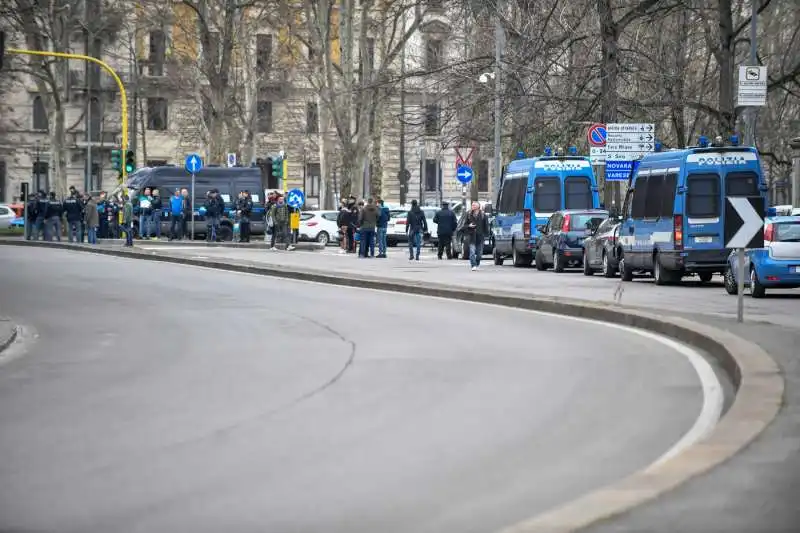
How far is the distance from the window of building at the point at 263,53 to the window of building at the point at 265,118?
29.6 ft

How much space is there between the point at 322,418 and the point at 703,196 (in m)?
22.3

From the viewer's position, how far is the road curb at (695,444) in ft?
24.4

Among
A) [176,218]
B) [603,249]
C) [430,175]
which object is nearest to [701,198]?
[603,249]

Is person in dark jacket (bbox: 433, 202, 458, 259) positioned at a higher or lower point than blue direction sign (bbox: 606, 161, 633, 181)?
lower

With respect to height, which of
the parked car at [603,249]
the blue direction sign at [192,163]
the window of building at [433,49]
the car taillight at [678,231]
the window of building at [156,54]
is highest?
the window of building at [156,54]

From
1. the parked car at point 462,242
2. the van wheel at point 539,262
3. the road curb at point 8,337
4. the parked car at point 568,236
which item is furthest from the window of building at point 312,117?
the road curb at point 8,337

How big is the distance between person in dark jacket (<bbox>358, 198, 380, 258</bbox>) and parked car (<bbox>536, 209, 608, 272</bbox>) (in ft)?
27.8

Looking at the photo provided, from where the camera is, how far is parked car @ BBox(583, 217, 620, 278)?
126 ft

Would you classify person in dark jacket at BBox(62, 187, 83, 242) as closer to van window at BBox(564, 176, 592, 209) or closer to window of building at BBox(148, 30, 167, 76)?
van window at BBox(564, 176, 592, 209)

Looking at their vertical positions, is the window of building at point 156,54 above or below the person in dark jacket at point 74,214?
above

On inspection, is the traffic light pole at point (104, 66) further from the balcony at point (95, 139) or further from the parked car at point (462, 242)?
the balcony at point (95, 139)

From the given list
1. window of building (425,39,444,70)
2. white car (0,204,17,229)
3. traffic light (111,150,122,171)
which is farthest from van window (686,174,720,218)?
white car (0,204,17,229)

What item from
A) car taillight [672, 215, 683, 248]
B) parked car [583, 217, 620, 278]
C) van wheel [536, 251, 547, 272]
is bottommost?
van wheel [536, 251, 547, 272]

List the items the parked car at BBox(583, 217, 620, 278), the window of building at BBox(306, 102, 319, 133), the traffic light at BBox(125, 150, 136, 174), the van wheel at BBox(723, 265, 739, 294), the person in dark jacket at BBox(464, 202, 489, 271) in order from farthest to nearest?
the window of building at BBox(306, 102, 319, 133), the traffic light at BBox(125, 150, 136, 174), the person in dark jacket at BBox(464, 202, 489, 271), the parked car at BBox(583, 217, 620, 278), the van wheel at BBox(723, 265, 739, 294)
